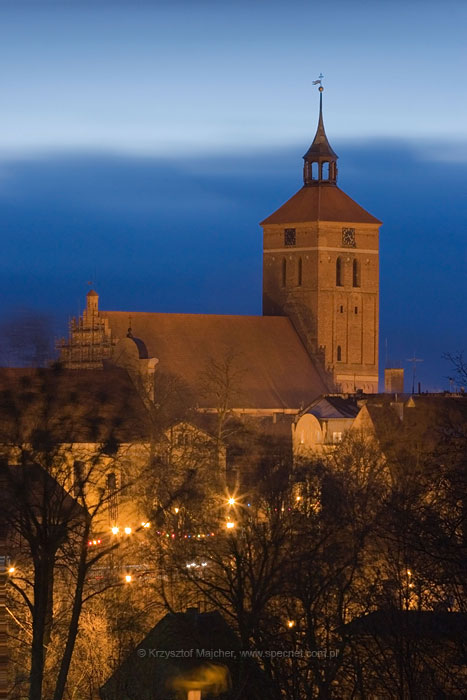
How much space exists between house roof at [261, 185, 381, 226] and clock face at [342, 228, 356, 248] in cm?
66

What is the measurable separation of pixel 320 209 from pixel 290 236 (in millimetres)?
2590

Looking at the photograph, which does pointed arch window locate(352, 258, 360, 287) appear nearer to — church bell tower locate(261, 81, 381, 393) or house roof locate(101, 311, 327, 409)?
church bell tower locate(261, 81, 381, 393)

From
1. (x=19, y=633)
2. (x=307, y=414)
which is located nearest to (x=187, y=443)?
(x=307, y=414)

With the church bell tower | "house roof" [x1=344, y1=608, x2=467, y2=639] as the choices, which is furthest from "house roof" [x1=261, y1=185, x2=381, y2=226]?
"house roof" [x1=344, y1=608, x2=467, y2=639]

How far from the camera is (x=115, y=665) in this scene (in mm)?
32000

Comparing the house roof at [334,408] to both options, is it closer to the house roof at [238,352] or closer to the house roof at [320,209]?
the house roof at [238,352]

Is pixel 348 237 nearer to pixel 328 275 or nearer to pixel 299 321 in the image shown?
pixel 328 275

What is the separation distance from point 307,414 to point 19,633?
49.7 m

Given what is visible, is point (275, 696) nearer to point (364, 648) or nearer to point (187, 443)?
point (364, 648)

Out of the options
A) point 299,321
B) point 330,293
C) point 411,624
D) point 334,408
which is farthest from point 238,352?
point 411,624

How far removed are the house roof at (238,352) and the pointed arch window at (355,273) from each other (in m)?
5.49

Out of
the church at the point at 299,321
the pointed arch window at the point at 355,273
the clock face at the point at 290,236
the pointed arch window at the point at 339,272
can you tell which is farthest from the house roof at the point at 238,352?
the pointed arch window at the point at 355,273

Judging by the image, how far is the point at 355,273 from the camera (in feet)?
359

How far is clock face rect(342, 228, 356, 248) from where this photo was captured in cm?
10831
